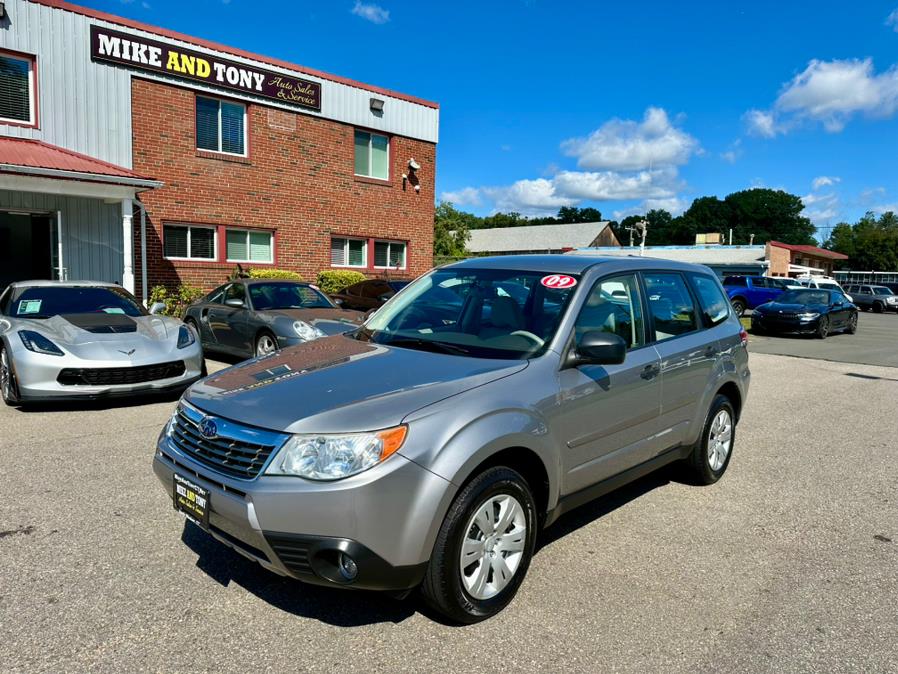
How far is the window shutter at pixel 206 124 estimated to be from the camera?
647 inches

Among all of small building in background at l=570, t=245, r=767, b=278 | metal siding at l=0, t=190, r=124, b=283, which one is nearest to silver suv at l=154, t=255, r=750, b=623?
metal siding at l=0, t=190, r=124, b=283

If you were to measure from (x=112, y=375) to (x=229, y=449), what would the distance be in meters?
4.45

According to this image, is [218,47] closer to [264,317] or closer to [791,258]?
[264,317]

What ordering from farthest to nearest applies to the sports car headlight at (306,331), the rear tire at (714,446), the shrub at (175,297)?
the shrub at (175,297)
the sports car headlight at (306,331)
the rear tire at (714,446)

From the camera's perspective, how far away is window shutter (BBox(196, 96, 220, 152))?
16438 mm

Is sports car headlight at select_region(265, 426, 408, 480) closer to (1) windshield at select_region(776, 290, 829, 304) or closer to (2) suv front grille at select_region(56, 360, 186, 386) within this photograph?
(2) suv front grille at select_region(56, 360, 186, 386)

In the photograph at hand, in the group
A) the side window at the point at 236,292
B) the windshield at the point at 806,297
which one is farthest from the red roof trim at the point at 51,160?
the windshield at the point at 806,297

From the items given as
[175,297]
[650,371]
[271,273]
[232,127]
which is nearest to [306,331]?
[650,371]

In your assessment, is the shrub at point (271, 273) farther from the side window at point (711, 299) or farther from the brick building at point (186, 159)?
the side window at point (711, 299)

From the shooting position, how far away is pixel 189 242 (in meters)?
16.5

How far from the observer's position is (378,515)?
2619 millimetres

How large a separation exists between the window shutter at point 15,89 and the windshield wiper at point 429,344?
1418 centimetres

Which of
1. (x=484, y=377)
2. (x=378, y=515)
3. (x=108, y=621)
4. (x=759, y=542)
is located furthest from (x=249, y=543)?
(x=759, y=542)

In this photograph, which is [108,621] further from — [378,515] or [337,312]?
[337,312]
